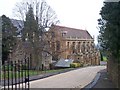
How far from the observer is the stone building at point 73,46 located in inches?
1993

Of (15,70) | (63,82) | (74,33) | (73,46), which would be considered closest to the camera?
(15,70)

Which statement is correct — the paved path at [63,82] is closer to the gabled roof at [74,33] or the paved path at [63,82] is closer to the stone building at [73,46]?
A: the stone building at [73,46]

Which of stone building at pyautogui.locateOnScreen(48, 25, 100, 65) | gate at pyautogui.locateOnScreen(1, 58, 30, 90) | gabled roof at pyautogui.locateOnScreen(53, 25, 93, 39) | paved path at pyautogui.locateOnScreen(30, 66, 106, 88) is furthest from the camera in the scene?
gabled roof at pyautogui.locateOnScreen(53, 25, 93, 39)

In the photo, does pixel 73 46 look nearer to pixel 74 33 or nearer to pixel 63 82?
pixel 74 33

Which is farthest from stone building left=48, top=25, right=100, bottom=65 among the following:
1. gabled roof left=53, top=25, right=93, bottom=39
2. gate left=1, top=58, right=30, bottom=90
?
gate left=1, top=58, right=30, bottom=90

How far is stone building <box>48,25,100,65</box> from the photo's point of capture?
50625mm

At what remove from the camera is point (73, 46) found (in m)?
70.4

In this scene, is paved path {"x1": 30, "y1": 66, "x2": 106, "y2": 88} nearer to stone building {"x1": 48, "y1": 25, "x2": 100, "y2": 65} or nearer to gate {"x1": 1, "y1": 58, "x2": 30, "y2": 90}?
gate {"x1": 1, "y1": 58, "x2": 30, "y2": 90}

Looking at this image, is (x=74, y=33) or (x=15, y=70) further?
(x=74, y=33)

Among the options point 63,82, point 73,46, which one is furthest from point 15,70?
point 73,46

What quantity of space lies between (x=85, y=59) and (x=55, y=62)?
12437 millimetres

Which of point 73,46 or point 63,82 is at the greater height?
point 73,46

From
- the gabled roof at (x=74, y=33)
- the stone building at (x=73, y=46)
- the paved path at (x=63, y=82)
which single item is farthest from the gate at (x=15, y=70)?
the gabled roof at (x=74, y=33)

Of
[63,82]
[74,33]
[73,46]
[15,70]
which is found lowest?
[63,82]
